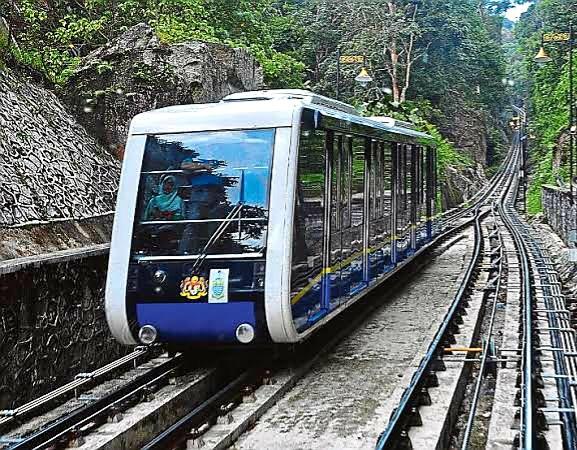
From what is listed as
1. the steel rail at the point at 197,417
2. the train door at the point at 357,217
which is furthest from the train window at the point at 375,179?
the steel rail at the point at 197,417

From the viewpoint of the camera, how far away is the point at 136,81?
1958 cm

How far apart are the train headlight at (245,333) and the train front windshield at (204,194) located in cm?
A: 74

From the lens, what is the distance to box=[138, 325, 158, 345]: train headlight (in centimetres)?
939

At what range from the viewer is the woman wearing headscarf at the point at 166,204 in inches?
377

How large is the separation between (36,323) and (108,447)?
9.08 feet

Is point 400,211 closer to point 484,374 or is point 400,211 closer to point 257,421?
point 484,374

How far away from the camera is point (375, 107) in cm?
4262


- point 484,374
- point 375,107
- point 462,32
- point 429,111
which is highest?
point 462,32

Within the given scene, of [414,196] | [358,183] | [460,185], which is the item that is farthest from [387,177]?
[460,185]

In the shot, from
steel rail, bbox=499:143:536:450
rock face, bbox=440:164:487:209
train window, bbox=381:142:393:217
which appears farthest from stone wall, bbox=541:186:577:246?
rock face, bbox=440:164:487:209

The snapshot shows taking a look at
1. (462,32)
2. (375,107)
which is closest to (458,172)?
A: (462,32)

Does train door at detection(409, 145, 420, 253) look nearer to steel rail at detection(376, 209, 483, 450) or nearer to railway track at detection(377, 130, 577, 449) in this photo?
railway track at detection(377, 130, 577, 449)

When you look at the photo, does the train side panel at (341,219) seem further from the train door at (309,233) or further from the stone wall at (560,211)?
the stone wall at (560,211)

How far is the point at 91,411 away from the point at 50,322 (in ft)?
6.76
